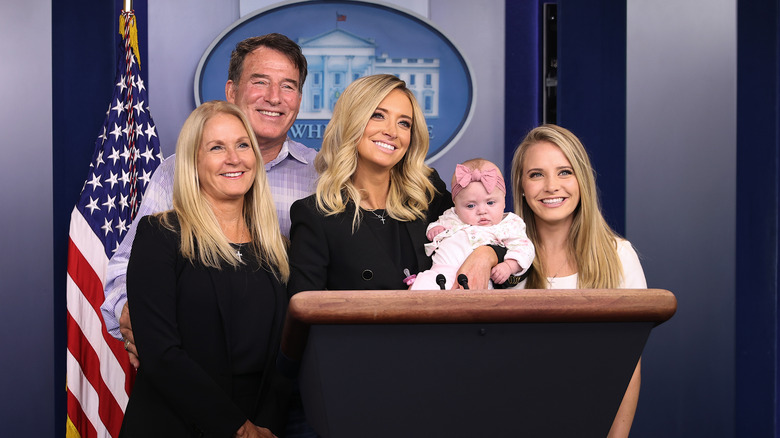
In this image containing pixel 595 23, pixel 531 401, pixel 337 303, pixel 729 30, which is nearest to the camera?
pixel 337 303

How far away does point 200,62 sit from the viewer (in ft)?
12.6

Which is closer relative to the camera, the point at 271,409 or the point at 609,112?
the point at 271,409

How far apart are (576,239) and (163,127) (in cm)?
259

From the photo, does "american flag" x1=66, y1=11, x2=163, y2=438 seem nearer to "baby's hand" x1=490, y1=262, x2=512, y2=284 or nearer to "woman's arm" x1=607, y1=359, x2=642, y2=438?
"baby's hand" x1=490, y1=262, x2=512, y2=284

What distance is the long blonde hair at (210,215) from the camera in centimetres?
204

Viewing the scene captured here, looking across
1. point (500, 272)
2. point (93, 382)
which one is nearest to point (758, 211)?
point (500, 272)

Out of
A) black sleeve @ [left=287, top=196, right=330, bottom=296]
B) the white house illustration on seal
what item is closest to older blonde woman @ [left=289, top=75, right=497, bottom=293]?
black sleeve @ [left=287, top=196, right=330, bottom=296]

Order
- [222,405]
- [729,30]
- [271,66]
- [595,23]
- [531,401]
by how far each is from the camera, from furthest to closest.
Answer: [595,23] < [729,30] < [271,66] < [222,405] < [531,401]

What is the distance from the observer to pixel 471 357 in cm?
115

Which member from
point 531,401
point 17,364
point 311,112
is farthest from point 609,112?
point 17,364

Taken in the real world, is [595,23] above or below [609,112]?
above

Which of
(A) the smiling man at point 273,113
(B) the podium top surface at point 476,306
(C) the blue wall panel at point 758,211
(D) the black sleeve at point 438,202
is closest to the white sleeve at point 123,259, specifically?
(A) the smiling man at point 273,113

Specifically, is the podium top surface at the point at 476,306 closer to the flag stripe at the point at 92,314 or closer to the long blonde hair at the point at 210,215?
the long blonde hair at the point at 210,215

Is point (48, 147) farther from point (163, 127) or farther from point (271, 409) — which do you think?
point (271, 409)
